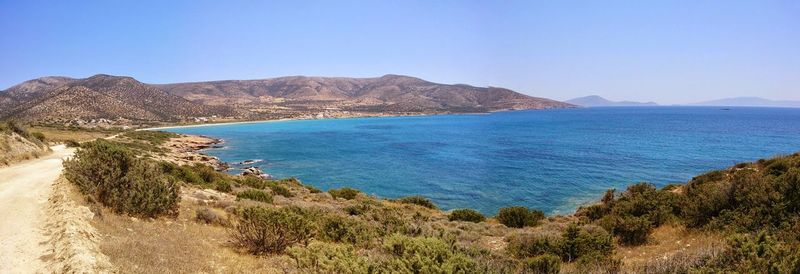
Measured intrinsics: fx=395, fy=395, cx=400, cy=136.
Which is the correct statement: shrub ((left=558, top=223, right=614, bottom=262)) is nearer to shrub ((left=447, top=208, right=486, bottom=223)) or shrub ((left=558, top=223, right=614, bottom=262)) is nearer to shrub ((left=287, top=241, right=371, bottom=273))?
shrub ((left=287, top=241, right=371, bottom=273))

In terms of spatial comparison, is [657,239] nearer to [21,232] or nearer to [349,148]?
[21,232]

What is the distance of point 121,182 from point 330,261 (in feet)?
31.9

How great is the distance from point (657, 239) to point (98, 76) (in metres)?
175

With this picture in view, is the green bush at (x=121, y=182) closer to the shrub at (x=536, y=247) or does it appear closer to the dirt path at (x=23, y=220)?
the dirt path at (x=23, y=220)

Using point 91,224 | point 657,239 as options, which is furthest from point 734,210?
point 91,224

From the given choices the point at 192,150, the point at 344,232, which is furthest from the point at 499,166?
the point at 192,150

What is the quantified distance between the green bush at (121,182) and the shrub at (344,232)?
4962 millimetres

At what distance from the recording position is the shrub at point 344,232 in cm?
999

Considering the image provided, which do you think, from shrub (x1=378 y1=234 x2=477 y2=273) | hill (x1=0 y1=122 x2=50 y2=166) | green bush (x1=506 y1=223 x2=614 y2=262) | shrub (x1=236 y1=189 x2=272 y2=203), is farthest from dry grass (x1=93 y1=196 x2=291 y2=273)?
hill (x1=0 y1=122 x2=50 y2=166)

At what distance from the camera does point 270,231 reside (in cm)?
921

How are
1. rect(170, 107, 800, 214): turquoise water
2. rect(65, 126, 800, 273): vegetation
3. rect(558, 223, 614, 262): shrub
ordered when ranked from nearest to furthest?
1. rect(65, 126, 800, 273): vegetation
2. rect(558, 223, 614, 262): shrub
3. rect(170, 107, 800, 214): turquoise water

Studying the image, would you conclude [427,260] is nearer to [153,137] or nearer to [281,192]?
[281,192]

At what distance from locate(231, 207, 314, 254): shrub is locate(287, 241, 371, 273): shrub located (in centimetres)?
276

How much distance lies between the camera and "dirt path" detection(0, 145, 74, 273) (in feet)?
22.8
